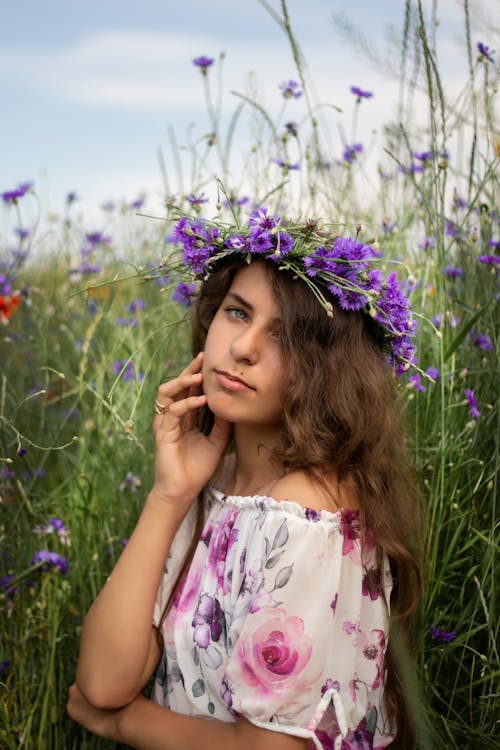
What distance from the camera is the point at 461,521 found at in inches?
73.0

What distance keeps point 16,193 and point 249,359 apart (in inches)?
55.2

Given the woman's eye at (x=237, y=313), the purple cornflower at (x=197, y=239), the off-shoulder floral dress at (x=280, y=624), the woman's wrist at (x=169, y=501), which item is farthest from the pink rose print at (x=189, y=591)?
the purple cornflower at (x=197, y=239)

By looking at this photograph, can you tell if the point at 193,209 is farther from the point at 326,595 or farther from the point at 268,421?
the point at 326,595

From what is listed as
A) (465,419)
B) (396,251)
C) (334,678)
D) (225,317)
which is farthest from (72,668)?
(396,251)

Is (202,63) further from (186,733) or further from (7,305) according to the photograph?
(186,733)

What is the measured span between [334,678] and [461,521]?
20.4 inches

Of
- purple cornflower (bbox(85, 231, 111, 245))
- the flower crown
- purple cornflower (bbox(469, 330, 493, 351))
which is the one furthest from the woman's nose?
purple cornflower (bbox(85, 231, 111, 245))

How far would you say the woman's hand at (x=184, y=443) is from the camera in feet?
5.49

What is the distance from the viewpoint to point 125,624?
1.62m

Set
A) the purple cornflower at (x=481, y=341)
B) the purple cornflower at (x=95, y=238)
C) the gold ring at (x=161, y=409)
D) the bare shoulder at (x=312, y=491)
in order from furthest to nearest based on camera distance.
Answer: the purple cornflower at (x=95, y=238)
the purple cornflower at (x=481, y=341)
the gold ring at (x=161, y=409)
the bare shoulder at (x=312, y=491)

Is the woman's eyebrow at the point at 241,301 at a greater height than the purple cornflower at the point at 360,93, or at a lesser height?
lesser

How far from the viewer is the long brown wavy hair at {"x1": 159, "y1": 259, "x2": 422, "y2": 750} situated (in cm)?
155

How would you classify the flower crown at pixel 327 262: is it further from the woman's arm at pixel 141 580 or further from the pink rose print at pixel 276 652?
the pink rose print at pixel 276 652

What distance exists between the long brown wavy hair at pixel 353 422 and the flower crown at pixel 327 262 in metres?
0.03
